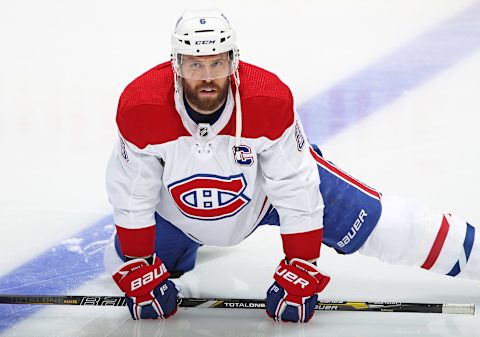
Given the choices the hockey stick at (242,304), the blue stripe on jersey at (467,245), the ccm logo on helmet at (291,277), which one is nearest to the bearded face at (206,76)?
the ccm logo on helmet at (291,277)

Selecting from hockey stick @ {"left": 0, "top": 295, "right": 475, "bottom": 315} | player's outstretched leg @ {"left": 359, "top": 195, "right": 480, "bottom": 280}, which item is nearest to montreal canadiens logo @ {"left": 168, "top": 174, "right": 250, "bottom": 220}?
hockey stick @ {"left": 0, "top": 295, "right": 475, "bottom": 315}

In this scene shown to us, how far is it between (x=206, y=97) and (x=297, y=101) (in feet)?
5.61

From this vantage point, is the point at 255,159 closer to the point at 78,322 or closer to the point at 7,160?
the point at 78,322

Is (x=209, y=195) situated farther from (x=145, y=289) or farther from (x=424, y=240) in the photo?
(x=424, y=240)

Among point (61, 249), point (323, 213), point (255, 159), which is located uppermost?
point (255, 159)

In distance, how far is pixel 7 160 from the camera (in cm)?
380

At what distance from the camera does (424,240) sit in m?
2.81

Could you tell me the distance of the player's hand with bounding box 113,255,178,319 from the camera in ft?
8.83

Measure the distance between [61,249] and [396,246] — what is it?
1.14 m

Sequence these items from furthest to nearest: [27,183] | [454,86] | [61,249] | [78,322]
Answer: [454,86] < [27,183] < [61,249] < [78,322]

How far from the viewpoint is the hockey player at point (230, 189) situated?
2.49 meters

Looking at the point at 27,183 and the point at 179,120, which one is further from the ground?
the point at 179,120

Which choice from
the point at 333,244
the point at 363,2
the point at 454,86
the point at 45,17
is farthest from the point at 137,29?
the point at 333,244

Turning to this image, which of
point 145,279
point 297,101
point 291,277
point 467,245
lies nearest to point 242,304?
point 291,277
